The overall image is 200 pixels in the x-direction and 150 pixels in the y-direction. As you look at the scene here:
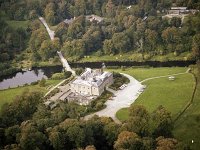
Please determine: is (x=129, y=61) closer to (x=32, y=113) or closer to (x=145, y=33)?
(x=145, y=33)

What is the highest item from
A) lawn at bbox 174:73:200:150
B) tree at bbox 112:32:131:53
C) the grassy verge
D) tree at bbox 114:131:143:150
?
tree at bbox 112:32:131:53

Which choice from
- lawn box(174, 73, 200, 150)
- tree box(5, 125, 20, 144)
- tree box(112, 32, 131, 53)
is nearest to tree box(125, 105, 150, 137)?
lawn box(174, 73, 200, 150)

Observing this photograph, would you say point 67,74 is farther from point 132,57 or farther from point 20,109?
point 20,109

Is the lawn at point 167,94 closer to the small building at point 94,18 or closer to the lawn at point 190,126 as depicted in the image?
the lawn at point 190,126

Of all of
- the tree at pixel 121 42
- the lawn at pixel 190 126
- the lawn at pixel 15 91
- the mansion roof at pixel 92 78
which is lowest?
the lawn at pixel 190 126

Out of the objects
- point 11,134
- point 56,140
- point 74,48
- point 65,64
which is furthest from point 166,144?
point 74,48

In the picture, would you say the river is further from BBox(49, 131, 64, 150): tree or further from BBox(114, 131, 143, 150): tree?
BBox(114, 131, 143, 150): tree

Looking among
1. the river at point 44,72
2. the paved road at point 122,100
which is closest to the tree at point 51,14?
the river at point 44,72
